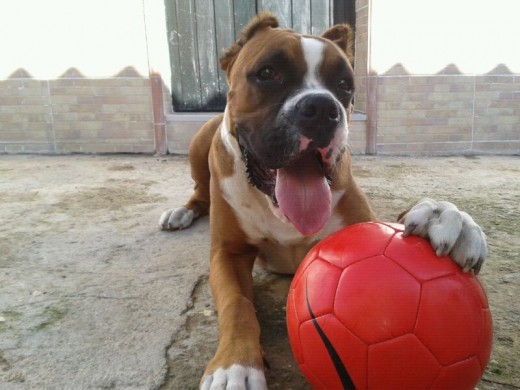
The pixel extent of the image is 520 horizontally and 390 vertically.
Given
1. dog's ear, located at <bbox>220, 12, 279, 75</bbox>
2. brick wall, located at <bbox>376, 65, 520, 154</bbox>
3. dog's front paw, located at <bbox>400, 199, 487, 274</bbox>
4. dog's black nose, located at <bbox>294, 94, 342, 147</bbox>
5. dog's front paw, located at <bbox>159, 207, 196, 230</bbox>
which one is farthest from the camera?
brick wall, located at <bbox>376, 65, 520, 154</bbox>

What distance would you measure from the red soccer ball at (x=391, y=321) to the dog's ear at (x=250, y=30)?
136 cm

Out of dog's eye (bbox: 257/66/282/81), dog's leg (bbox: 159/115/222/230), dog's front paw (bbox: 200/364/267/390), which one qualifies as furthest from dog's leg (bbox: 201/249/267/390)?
dog's leg (bbox: 159/115/222/230)

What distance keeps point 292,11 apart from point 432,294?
18.0 ft

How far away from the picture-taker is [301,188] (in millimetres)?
1848

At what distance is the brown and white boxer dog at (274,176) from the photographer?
1487 mm

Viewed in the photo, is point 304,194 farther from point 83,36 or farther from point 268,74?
point 83,36

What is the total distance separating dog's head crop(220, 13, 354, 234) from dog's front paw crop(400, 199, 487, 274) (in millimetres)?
495

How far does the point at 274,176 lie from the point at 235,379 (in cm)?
83

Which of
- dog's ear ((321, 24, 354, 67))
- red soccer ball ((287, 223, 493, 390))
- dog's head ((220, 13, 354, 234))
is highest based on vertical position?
dog's ear ((321, 24, 354, 67))

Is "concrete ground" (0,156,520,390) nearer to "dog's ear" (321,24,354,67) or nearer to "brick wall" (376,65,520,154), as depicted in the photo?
"dog's ear" (321,24,354,67)

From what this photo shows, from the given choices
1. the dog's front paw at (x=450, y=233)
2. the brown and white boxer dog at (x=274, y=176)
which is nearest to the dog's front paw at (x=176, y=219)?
the brown and white boxer dog at (x=274, y=176)

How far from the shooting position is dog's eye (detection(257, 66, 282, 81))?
194cm

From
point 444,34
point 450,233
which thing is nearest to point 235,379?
point 450,233

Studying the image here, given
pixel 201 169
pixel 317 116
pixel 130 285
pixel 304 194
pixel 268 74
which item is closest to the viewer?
pixel 317 116
